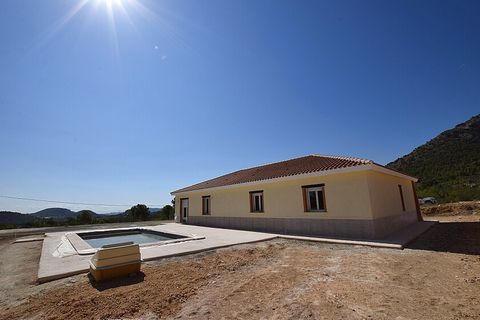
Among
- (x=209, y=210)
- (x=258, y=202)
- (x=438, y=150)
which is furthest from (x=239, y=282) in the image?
(x=438, y=150)

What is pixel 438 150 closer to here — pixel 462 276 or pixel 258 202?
pixel 258 202

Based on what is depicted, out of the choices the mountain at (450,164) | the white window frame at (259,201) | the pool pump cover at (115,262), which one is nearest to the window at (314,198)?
the white window frame at (259,201)

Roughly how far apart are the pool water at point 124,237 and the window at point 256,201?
5208mm

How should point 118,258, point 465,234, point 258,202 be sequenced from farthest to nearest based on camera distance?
point 258,202 < point 465,234 < point 118,258

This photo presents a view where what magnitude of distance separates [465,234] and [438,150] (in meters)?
37.7

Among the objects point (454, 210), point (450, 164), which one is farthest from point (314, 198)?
point (450, 164)

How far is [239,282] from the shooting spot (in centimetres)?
541

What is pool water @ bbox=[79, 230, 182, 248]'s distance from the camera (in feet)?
48.9

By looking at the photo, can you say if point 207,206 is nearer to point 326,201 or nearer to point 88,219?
point 326,201

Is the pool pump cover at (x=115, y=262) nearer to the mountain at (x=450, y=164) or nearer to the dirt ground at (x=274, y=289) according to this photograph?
the dirt ground at (x=274, y=289)

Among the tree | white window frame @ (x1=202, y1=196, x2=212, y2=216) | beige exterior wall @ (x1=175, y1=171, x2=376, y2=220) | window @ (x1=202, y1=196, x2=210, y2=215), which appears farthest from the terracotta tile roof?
the tree

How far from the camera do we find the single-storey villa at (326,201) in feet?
35.4

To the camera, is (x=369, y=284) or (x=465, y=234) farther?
(x=465, y=234)

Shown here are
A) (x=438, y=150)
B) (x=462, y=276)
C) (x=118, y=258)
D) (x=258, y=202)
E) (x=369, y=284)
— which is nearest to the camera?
(x=369, y=284)
